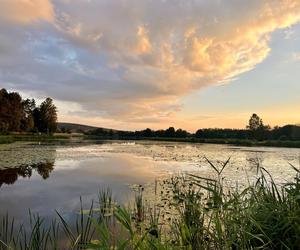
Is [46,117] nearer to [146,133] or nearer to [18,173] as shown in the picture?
[146,133]

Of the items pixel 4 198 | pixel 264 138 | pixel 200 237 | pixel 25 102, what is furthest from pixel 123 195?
pixel 25 102

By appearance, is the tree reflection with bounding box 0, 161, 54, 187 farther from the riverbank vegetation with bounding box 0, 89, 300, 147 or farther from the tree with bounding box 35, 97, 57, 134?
the tree with bounding box 35, 97, 57, 134

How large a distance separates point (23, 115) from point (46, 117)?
14.2 metres

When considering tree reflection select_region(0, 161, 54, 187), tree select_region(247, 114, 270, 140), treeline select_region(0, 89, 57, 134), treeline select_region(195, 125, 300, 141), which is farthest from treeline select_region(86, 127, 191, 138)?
tree reflection select_region(0, 161, 54, 187)

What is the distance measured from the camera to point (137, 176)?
1496 cm

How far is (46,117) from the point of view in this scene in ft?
293

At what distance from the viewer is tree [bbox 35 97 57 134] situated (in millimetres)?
89312

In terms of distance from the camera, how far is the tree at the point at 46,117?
89.3 metres

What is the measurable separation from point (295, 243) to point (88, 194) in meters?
7.85

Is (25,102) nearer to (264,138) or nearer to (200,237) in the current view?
(264,138)

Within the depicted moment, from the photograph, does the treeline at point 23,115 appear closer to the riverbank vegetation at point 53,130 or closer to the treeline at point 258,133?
the riverbank vegetation at point 53,130

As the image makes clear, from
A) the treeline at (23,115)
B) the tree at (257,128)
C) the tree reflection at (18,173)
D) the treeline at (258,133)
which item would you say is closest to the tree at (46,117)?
the treeline at (23,115)

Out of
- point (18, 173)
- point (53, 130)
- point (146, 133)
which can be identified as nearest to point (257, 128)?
point (146, 133)

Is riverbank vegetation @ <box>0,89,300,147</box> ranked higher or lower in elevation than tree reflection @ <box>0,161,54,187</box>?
higher
